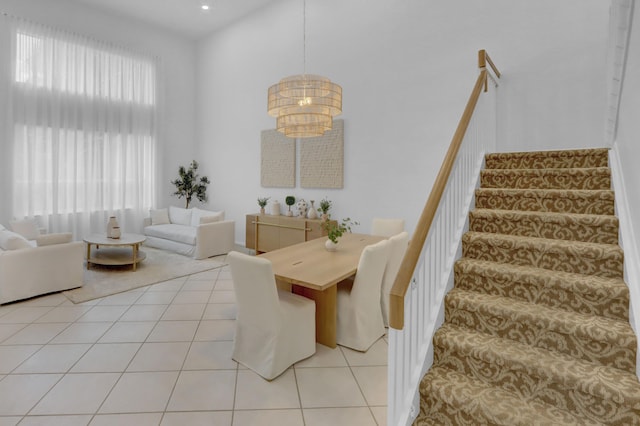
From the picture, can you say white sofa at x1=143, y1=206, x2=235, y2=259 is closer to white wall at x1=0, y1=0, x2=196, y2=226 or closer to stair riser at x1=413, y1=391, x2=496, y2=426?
white wall at x1=0, y1=0, x2=196, y2=226

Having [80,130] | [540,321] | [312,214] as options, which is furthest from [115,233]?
[540,321]

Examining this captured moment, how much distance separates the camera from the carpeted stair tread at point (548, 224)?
2174 millimetres

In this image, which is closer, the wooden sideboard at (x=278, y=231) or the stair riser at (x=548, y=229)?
the stair riser at (x=548, y=229)

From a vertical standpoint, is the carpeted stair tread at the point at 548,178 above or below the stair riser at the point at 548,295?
above

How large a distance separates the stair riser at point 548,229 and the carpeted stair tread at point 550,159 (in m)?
0.94

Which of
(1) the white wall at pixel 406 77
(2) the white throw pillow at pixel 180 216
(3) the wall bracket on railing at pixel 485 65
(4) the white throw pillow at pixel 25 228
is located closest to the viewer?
(3) the wall bracket on railing at pixel 485 65

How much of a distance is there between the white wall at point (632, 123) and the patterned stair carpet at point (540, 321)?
218mm

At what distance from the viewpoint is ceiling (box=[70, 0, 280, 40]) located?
636cm

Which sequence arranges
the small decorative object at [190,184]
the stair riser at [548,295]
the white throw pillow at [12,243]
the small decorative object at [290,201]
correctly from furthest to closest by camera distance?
the small decorative object at [190,184], the small decorative object at [290,201], the white throw pillow at [12,243], the stair riser at [548,295]

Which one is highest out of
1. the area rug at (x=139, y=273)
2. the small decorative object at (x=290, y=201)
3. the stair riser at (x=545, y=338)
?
the small decorative object at (x=290, y=201)

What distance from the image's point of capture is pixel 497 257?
91.8 inches

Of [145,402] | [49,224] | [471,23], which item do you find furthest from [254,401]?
[49,224]

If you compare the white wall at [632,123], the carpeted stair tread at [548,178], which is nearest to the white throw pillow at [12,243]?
the carpeted stair tread at [548,178]

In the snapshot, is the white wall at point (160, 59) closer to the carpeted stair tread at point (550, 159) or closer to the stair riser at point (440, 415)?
the carpeted stair tread at point (550, 159)
